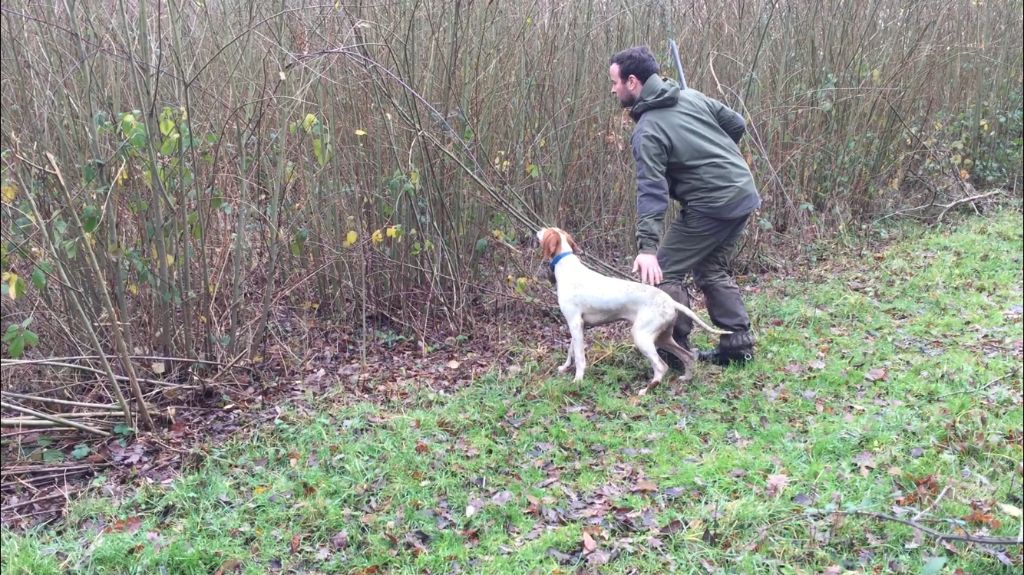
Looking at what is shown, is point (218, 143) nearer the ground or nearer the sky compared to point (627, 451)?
nearer the sky

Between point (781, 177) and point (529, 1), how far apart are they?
3299 millimetres

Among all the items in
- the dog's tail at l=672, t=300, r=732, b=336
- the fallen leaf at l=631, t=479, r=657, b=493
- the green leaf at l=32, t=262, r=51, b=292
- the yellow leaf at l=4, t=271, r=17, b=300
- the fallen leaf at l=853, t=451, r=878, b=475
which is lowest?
the fallen leaf at l=631, t=479, r=657, b=493

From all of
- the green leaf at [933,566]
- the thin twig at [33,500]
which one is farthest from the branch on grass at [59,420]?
the green leaf at [933,566]

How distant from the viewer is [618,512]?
11.0ft

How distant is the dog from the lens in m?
4.47

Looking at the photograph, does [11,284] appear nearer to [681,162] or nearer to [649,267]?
[649,267]

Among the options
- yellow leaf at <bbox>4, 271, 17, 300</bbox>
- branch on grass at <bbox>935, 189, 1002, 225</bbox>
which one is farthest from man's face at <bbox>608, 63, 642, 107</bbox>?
yellow leaf at <bbox>4, 271, 17, 300</bbox>

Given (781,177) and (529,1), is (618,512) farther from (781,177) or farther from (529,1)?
(781,177)

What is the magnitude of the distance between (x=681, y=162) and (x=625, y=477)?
2.00 metres

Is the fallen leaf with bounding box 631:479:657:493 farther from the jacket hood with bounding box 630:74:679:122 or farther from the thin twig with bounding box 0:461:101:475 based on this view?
the thin twig with bounding box 0:461:101:475

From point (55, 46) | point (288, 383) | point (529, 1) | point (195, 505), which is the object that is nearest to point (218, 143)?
point (55, 46)

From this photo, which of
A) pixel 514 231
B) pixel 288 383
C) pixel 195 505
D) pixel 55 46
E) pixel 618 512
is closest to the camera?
pixel 618 512

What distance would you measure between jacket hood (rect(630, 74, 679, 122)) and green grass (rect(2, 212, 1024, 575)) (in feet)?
5.68

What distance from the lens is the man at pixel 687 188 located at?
4.40 m
